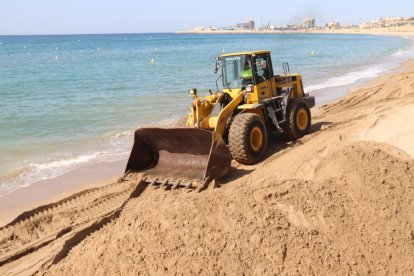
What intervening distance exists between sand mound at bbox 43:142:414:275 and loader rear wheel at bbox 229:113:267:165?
2333 millimetres

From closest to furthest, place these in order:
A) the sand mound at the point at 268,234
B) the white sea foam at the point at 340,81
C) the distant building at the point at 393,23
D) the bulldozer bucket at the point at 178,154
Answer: the sand mound at the point at 268,234, the bulldozer bucket at the point at 178,154, the white sea foam at the point at 340,81, the distant building at the point at 393,23

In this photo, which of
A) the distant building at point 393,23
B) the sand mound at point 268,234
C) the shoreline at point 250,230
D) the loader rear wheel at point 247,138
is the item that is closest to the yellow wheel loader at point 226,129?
the loader rear wheel at point 247,138

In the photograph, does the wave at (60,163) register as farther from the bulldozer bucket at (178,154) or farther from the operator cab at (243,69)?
the operator cab at (243,69)

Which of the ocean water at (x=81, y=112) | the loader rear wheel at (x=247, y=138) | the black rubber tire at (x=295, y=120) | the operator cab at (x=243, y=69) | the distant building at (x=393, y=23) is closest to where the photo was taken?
the loader rear wheel at (x=247, y=138)

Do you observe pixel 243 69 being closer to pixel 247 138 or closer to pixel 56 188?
pixel 247 138

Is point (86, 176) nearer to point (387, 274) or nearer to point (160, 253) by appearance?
point (160, 253)

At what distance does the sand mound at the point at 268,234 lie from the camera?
4430 millimetres

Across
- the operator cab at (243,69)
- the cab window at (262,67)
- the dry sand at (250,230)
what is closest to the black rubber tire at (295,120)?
the cab window at (262,67)

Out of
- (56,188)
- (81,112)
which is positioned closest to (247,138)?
(56,188)

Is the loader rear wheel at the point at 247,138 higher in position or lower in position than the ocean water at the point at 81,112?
higher

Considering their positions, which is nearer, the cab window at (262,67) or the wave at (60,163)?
the wave at (60,163)

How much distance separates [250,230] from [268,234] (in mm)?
196

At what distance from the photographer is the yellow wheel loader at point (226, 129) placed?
747 cm

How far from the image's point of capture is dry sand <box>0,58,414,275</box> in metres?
4.46
